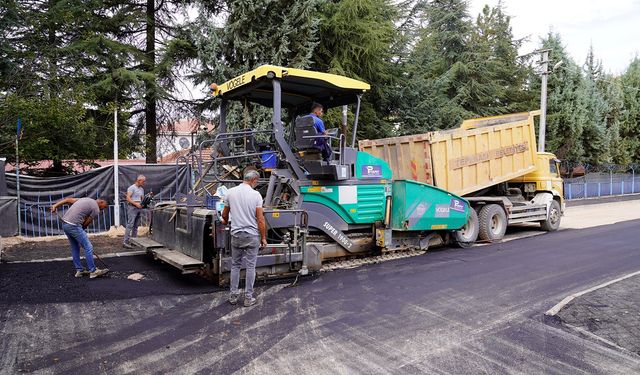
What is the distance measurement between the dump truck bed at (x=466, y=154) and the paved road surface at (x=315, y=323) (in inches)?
97.0

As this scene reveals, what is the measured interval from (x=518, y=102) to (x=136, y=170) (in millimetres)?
20636

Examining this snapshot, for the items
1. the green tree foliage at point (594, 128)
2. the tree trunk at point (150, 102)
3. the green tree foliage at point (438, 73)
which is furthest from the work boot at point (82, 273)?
the green tree foliage at point (594, 128)

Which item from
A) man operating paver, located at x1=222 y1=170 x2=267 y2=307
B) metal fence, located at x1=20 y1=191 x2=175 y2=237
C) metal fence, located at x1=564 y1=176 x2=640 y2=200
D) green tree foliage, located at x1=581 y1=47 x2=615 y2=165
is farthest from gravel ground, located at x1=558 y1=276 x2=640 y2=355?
green tree foliage, located at x1=581 y1=47 x2=615 y2=165

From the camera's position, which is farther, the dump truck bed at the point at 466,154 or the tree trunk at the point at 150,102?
the tree trunk at the point at 150,102

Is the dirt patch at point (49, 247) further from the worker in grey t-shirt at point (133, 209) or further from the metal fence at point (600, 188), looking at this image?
the metal fence at point (600, 188)

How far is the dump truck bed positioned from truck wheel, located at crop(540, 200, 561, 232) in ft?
4.34

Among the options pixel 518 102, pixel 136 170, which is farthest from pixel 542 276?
pixel 518 102

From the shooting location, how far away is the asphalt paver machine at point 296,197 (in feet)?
22.1

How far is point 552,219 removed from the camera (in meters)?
12.5

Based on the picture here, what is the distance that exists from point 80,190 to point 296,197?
6.63 m

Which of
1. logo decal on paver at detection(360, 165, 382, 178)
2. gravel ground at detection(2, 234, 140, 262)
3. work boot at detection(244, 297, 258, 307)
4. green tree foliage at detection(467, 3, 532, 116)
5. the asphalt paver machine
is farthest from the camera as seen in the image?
green tree foliage at detection(467, 3, 532, 116)

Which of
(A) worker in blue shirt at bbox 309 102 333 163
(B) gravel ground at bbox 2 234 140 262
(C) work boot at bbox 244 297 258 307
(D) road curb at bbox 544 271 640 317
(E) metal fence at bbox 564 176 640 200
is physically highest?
(A) worker in blue shirt at bbox 309 102 333 163

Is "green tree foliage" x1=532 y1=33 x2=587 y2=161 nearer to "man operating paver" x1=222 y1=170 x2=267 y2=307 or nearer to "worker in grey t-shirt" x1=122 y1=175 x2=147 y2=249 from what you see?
"worker in grey t-shirt" x1=122 y1=175 x2=147 y2=249

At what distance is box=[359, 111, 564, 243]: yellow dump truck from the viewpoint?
9766 mm
